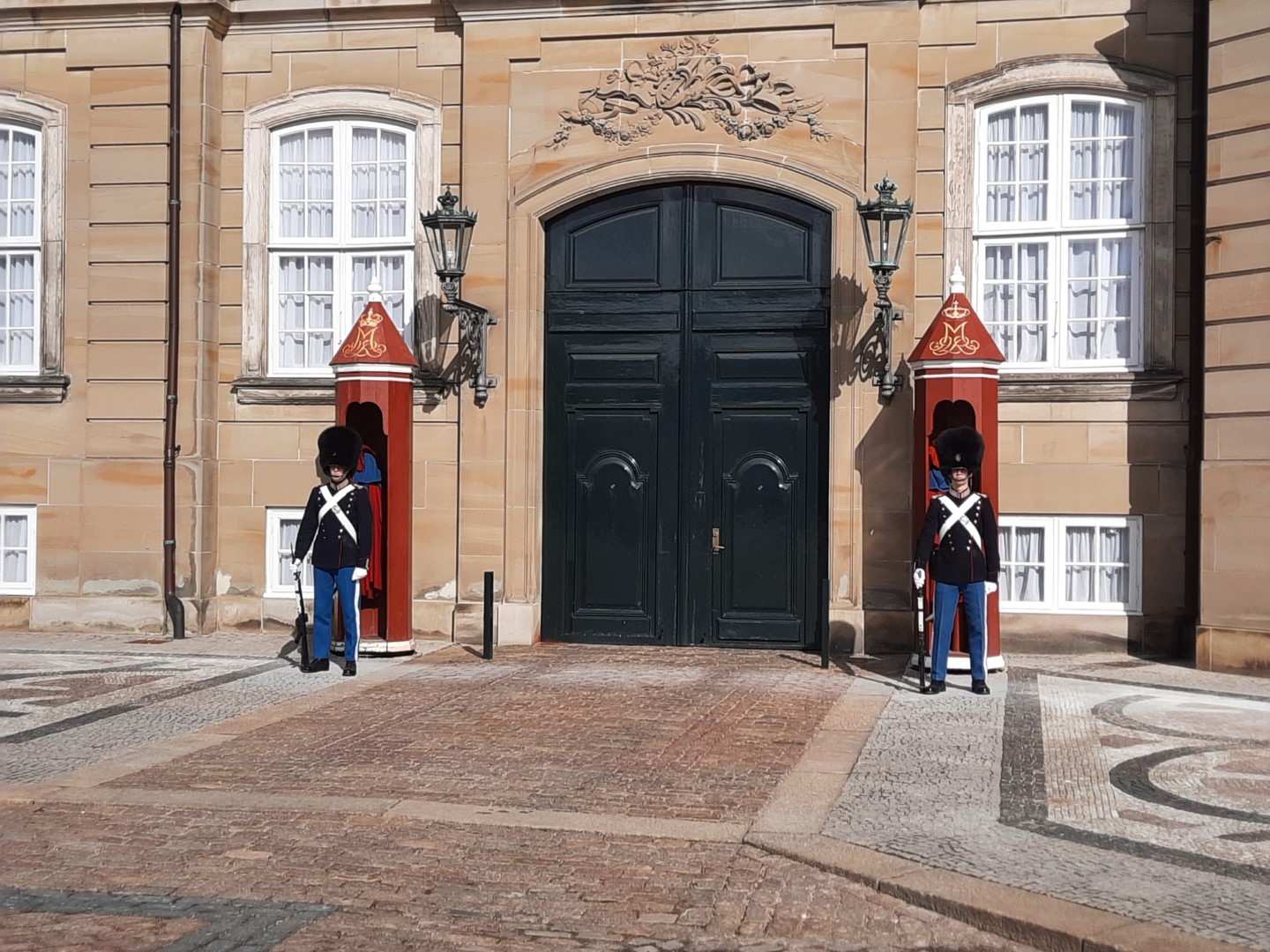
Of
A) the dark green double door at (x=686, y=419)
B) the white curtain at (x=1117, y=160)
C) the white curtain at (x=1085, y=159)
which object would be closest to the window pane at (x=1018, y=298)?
the white curtain at (x=1085, y=159)

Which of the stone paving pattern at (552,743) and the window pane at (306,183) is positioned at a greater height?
the window pane at (306,183)

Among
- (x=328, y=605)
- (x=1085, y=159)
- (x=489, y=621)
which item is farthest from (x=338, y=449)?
(x=1085, y=159)

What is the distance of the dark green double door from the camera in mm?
13352

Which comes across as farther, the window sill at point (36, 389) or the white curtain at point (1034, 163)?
the window sill at point (36, 389)

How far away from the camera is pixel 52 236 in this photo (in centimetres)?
1443

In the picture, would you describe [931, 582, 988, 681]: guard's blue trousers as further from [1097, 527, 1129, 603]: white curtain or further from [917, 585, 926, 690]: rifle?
[1097, 527, 1129, 603]: white curtain

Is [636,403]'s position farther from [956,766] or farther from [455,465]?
[956,766]

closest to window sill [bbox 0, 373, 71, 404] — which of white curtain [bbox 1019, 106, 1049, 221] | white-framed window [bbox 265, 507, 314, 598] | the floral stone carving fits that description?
white-framed window [bbox 265, 507, 314, 598]

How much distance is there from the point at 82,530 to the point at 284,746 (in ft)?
21.2

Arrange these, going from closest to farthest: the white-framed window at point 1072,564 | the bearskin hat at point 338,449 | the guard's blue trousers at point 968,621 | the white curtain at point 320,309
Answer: the guard's blue trousers at point 968,621
the bearskin hat at point 338,449
the white-framed window at point 1072,564
the white curtain at point 320,309

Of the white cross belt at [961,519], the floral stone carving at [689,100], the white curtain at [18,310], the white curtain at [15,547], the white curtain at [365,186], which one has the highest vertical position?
the floral stone carving at [689,100]

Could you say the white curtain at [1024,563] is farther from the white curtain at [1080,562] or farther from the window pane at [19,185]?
the window pane at [19,185]

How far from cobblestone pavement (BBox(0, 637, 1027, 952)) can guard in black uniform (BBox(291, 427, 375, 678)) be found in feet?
1.84

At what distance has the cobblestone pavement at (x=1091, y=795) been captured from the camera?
562 centimetres
